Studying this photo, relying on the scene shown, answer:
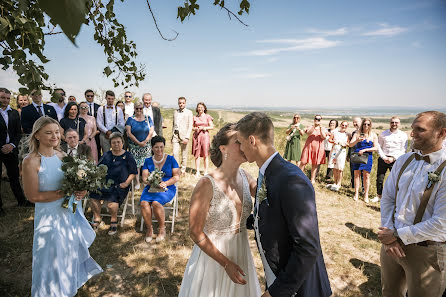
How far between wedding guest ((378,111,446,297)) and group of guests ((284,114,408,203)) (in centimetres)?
501

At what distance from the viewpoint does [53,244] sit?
123 inches

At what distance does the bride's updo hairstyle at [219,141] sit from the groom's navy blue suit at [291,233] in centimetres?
78

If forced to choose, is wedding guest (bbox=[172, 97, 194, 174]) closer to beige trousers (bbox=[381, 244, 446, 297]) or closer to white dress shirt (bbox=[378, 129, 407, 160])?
white dress shirt (bbox=[378, 129, 407, 160])

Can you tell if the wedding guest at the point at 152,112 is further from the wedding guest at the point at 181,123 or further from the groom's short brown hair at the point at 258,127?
the groom's short brown hair at the point at 258,127

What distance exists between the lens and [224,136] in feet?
8.19

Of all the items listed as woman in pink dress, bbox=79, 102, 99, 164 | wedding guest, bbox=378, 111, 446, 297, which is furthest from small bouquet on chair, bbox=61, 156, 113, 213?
woman in pink dress, bbox=79, 102, 99, 164

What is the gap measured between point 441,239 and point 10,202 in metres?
8.31

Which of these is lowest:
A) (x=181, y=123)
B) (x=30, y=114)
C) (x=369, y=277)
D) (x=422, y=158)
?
(x=369, y=277)

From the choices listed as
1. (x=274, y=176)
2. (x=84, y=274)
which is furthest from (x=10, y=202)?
(x=274, y=176)

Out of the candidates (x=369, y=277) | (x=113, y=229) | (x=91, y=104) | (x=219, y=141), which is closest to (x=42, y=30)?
(x=219, y=141)

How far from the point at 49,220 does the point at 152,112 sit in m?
5.08

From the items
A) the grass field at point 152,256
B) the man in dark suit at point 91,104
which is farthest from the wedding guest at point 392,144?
the man in dark suit at point 91,104

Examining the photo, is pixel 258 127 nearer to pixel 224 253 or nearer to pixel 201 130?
pixel 224 253

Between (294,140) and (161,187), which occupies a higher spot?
(294,140)
